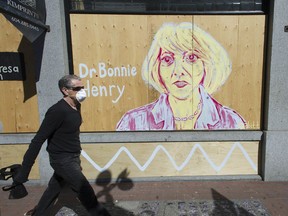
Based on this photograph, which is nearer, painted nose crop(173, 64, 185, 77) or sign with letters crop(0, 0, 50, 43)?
sign with letters crop(0, 0, 50, 43)

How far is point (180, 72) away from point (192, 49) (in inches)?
16.1

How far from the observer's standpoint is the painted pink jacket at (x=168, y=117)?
4863 millimetres

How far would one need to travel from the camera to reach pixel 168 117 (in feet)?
16.1

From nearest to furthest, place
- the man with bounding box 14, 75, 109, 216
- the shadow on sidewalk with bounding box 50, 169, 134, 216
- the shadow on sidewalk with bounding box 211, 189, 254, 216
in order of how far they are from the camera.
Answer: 1. the man with bounding box 14, 75, 109, 216
2. the shadow on sidewalk with bounding box 211, 189, 254, 216
3. the shadow on sidewalk with bounding box 50, 169, 134, 216

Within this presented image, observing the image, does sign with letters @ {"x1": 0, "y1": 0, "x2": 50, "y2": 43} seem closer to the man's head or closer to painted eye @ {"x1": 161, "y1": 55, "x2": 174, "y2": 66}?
the man's head

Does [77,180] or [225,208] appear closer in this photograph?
[77,180]

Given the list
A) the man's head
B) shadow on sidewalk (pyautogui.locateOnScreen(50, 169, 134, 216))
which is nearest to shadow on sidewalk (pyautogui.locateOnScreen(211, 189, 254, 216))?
shadow on sidewalk (pyautogui.locateOnScreen(50, 169, 134, 216))

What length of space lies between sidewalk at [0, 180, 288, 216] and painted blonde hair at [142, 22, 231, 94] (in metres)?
1.59

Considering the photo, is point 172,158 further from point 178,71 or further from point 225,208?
point 178,71

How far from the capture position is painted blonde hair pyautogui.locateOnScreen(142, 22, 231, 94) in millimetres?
4699

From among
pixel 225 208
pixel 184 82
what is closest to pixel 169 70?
pixel 184 82

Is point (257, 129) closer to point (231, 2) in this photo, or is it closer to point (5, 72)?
point (231, 2)

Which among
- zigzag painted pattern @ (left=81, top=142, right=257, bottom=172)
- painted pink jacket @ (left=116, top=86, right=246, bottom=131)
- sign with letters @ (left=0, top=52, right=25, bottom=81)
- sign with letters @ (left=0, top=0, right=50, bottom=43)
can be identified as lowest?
zigzag painted pattern @ (left=81, top=142, right=257, bottom=172)

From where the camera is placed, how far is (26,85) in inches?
189
